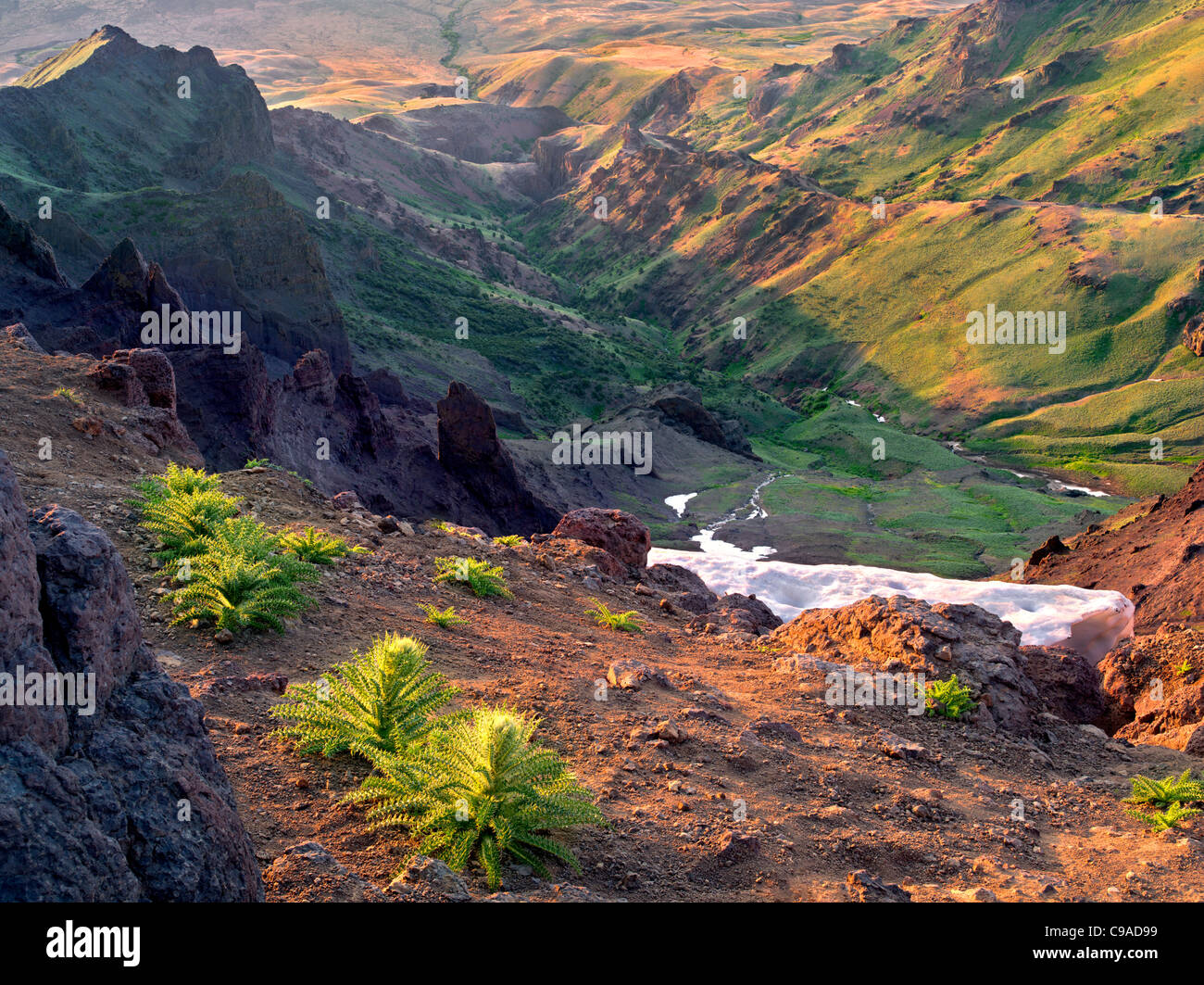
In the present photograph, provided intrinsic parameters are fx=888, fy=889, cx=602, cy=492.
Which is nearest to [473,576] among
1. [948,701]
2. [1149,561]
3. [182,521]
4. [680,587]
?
[182,521]

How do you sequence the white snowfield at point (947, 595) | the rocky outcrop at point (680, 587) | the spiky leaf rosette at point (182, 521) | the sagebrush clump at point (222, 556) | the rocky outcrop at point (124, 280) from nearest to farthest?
the sagebrush clump at point (222, 556) < the spiky leaf rosette at point (182, 521) < the rocky outcrop at point (680, 587) < the white snowfield at point (947, 595) < the rocky outcrop at point (124, 280)

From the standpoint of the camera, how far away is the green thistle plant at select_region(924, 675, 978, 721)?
9.32 meters

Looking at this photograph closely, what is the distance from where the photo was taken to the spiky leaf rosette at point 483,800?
4945mm

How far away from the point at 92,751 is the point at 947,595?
22.4 m

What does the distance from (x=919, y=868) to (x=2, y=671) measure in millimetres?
5556

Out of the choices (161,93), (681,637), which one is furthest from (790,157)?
(681,637)

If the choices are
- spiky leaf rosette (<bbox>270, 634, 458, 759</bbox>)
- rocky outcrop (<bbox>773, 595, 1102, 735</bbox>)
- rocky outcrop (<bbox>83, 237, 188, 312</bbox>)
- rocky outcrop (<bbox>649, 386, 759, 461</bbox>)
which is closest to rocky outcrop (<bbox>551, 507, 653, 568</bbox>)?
rocky outcrop (<bbox>773, 595, 1102, 735</bbox>)

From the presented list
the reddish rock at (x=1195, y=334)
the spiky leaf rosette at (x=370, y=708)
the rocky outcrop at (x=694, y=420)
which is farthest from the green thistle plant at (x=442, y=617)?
the reddish rock at (x=1195, y=334)

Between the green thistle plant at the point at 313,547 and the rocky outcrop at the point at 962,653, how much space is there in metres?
5.58

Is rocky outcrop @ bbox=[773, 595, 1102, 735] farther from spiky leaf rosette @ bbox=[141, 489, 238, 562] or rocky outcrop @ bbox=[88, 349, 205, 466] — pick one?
rocky outcrop @ bbox=[88, 349, 205, 466]

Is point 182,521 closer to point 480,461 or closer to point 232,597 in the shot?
point 232,597

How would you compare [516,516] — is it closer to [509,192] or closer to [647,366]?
[647,366]

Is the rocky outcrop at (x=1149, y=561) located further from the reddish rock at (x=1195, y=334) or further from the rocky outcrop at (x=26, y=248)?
the reddish rock at (x=1195, y=334)

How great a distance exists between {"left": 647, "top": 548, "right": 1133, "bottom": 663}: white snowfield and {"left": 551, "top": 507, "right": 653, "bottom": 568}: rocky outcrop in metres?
3.81
